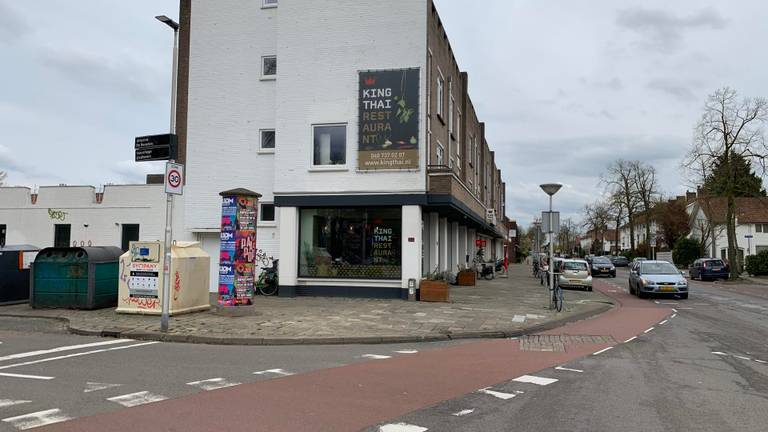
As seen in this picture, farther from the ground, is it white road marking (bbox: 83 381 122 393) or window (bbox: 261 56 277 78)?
window (bbox: 261 56 277 78)

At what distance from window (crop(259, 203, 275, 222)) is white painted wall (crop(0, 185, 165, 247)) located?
15.8 ft

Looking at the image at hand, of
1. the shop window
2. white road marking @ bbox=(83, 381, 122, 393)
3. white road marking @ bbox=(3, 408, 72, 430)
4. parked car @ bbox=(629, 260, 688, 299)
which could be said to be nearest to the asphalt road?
white road marking @ bbox=(3, 408, 72, 430)

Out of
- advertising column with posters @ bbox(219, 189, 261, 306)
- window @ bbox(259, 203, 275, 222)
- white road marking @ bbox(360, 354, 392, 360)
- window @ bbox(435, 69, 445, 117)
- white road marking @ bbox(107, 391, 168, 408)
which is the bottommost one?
white road marking @ bbox(360, 354, 392, 360)

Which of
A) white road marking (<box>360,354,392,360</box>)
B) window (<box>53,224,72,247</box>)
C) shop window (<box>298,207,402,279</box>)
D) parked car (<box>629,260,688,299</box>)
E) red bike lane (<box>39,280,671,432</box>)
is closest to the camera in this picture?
red bike lane (<box>39,280,671,432</box>)

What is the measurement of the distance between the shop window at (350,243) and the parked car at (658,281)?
35.3ft

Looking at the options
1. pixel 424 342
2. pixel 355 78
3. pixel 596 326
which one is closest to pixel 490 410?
pixel 424 342

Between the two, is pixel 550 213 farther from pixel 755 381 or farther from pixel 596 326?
pixel 755 381

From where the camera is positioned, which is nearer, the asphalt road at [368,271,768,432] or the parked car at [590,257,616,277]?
the asphalt road at [368,271,768,432]

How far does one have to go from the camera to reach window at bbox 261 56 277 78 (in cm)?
2120

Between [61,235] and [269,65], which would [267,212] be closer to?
[269,65]

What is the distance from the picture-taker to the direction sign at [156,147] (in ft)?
39.1

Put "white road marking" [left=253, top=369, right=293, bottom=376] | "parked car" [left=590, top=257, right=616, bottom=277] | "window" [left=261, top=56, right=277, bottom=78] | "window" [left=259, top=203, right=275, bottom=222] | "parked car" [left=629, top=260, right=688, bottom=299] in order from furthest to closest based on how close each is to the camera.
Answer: "parked car" [left=590, top=257, right=616, bottom=277]
"parked car" [left=629, top=260, right=688, bottom=299]
"window" [left=261, top=56, right=277, bottom=78]
"window" [left=259, top=203, right=275, bottom=222]
"white road marking" [left=253, top=369, right=293, bottom=376]

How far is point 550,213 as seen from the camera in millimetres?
17375

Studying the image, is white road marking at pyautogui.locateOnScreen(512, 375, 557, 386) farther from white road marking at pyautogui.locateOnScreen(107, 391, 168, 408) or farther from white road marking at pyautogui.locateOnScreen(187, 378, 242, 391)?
white road marking at pyautogui.locateOnScreen(107, 391, 168, 408)
